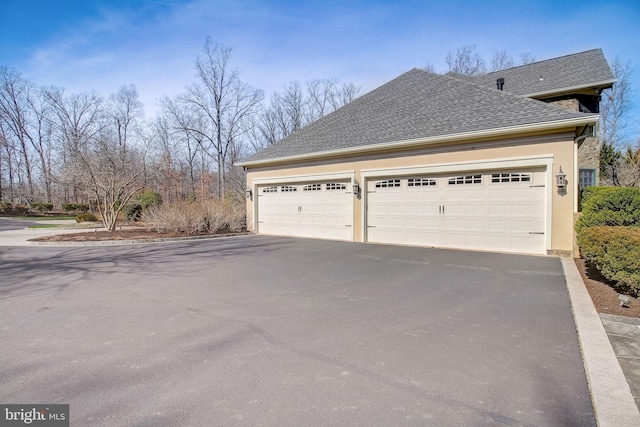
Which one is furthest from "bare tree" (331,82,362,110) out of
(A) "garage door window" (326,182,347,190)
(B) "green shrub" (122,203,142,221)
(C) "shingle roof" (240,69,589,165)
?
(A) "garage door window" (326,182,347,190)

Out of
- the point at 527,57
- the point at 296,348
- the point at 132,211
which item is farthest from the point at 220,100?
the point at 296,348

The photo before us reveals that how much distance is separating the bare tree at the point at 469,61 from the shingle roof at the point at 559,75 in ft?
42.2

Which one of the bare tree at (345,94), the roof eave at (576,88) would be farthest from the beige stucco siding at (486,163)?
the bare tree at (345,94)

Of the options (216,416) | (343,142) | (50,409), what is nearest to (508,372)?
(216,416)

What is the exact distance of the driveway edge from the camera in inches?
84.3

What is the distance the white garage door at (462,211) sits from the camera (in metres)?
8.45

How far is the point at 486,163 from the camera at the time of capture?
351 inches

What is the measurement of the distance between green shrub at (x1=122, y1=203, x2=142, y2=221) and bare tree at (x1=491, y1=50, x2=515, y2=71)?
29.7 m

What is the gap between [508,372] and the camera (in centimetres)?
279

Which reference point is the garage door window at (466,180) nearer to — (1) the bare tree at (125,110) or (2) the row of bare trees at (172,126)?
(2) the row of bare trees at (172,126)

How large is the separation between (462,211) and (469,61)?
24.4m

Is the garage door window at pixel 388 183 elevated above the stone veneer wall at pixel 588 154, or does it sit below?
below

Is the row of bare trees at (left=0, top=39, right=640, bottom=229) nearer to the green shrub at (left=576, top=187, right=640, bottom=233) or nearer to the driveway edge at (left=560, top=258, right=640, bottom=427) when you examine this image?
the green shrub at (left=576, top=187, right=640, bottom=233)

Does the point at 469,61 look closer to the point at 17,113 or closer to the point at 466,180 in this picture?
the point at 466,180
